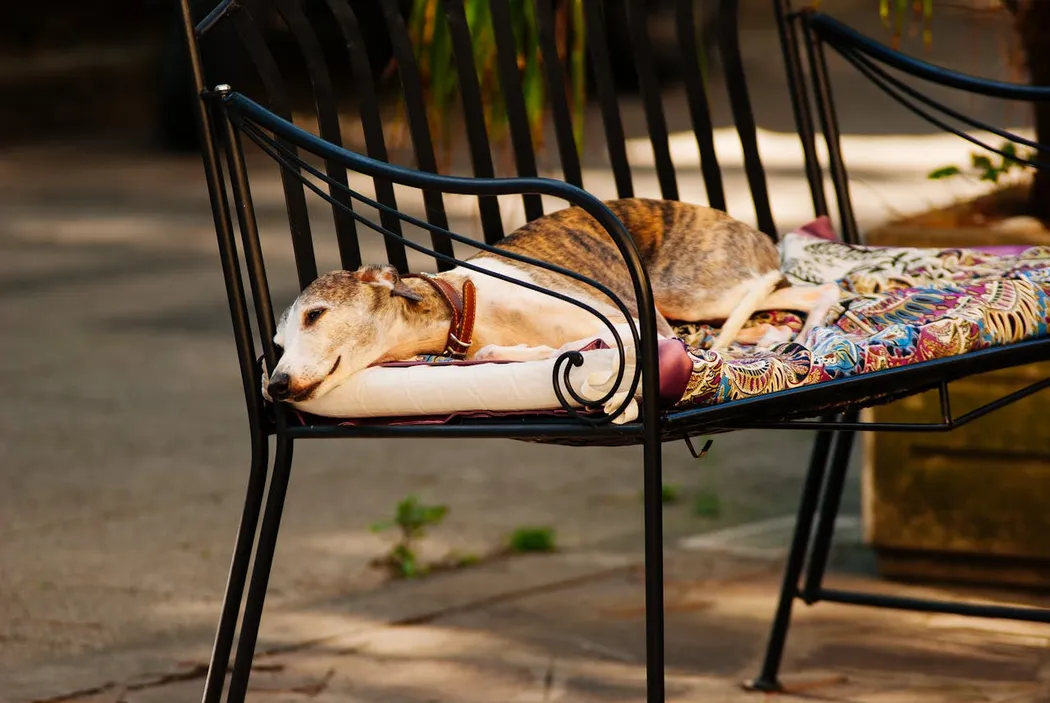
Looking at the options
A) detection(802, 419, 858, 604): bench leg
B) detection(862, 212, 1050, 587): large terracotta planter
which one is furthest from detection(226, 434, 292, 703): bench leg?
detection(862, 212, 1050, 587): large terracotta planter

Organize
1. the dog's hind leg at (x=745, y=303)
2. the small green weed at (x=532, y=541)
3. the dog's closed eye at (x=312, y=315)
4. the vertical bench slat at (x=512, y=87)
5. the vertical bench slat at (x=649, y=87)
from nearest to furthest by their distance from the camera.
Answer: the dog's closed eye at (x=312, y=315), the dog's hind leg at (x=745, y=303), the vertical bench slat at (x=512, y=87), the vertical bench slat at (x=649, y=87), the small green weed at (x=532, y=541)

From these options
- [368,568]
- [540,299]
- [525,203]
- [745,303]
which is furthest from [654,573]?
[368,568]

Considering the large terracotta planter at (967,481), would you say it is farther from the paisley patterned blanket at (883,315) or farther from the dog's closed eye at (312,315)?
the dog's closed eye at (312,315)

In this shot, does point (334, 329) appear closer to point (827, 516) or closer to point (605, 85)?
point (605, 85)

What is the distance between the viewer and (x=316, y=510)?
362 centimetres

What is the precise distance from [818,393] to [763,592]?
1.27m

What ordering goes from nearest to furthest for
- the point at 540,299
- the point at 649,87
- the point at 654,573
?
1. the point at 654,573
2. the point at 540,299
3. the point at 649,87

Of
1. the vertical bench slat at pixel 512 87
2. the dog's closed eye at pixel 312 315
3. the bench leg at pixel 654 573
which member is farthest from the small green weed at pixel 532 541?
the bench leg at pixel 654 573

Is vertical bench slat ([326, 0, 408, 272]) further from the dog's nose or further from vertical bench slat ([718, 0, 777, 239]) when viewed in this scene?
vertical bench slat ([718, 0, 777, 239])

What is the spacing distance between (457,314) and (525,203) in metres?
0.43

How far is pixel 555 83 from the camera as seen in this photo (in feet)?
8.18

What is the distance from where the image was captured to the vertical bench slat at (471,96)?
7.86ft

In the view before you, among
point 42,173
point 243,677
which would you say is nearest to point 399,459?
point 243,677

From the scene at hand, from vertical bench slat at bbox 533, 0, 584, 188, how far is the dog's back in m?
0.11
